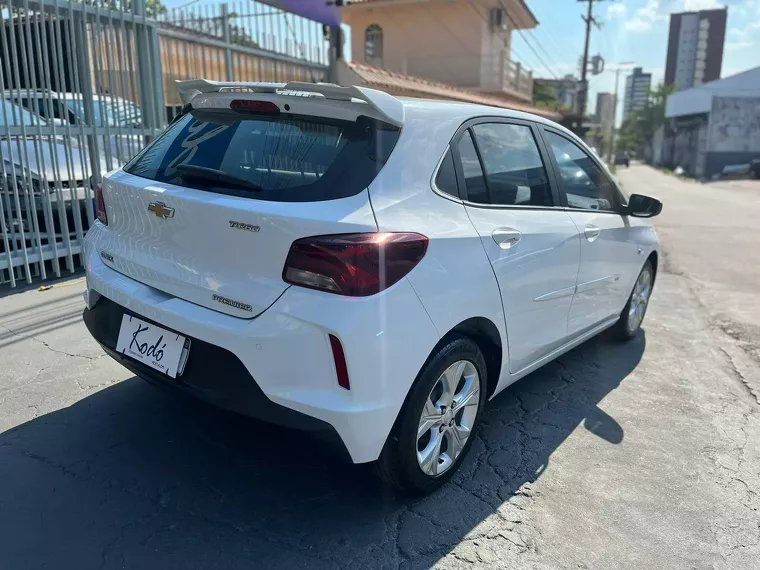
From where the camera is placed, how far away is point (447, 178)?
2730 millimetres

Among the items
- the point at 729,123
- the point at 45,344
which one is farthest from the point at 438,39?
the point at 729,123

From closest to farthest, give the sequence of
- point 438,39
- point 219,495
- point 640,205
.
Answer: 1. point 219,495
2. point 640,205
3. point 438,39

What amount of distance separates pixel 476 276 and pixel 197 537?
1.55m

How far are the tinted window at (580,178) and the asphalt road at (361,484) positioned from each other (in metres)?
1.19

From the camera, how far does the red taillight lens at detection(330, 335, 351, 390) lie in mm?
2229

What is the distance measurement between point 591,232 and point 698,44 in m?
109

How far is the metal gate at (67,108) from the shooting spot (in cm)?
539

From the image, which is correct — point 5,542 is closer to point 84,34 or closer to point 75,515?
point 75,515

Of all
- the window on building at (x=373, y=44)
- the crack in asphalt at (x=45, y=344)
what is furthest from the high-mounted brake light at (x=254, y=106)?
the window on building at (x=373, y=44)

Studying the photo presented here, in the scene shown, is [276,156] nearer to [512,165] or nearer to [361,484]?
[512,165]

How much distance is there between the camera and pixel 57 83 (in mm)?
5672

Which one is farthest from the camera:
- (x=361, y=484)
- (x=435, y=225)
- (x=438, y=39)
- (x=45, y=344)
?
(x=438, y=39)

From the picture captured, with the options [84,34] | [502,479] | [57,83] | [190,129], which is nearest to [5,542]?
[190,129]

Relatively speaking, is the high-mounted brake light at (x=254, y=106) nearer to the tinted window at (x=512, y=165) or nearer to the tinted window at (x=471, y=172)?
the tinted window at (x=471, y=172)
